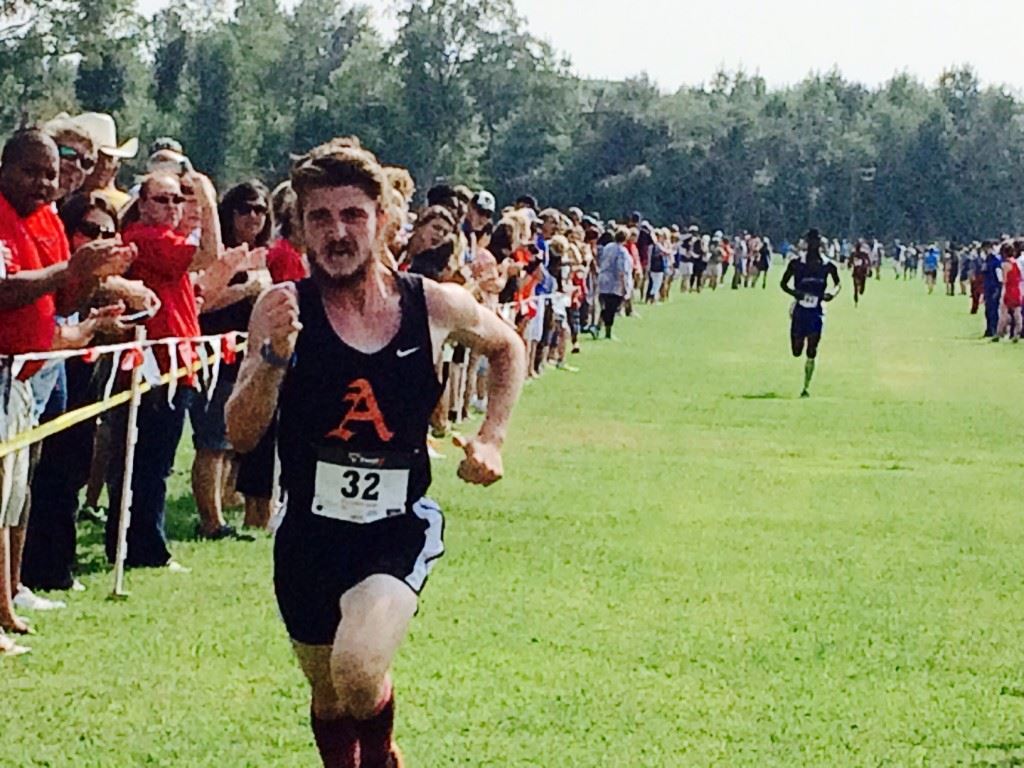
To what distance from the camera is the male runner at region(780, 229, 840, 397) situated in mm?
22859

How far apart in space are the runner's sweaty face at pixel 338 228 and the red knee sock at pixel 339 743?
1295 mm

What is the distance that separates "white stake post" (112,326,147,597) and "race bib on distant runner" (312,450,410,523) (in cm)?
391

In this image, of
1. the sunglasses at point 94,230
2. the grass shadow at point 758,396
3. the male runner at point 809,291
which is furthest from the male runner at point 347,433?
the male runner at point 809,291

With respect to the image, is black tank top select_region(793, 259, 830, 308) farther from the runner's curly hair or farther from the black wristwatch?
the black wristwatch

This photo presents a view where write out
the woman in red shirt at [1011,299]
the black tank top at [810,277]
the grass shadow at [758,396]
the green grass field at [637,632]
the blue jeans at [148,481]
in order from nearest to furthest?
the green grass field at [637,632] → the blue jeans at [148,481] → the grass shadow at [758,396] → the black tank top at [810,277] → the woman in red shirt at [1011,299]

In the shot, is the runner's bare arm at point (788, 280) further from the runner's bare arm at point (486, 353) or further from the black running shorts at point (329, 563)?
the black running shorts at point (329, 563)

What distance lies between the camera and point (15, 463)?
27.1 ft

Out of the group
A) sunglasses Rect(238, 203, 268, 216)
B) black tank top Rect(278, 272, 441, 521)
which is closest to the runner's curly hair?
black tank top Rect(278, 272, 441, 521)

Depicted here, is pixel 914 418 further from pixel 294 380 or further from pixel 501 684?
pixel 294 380

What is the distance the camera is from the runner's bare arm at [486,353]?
562cm

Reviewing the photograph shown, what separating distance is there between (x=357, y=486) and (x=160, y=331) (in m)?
4.81

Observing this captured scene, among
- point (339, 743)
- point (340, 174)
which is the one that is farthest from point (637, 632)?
point (340, 174)

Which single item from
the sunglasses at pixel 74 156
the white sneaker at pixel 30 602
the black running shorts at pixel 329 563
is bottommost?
the white sneaker at pixel 30 602

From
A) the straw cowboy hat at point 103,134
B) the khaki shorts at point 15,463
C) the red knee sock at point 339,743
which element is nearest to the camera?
the red knee sock at point 339,743
